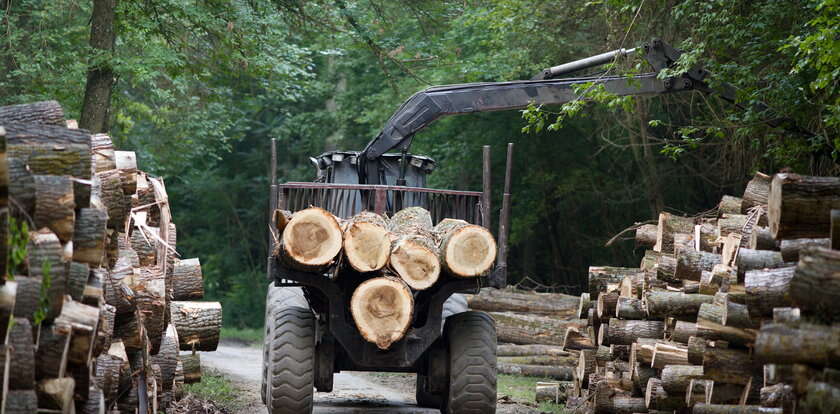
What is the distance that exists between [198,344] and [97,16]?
7247 mm

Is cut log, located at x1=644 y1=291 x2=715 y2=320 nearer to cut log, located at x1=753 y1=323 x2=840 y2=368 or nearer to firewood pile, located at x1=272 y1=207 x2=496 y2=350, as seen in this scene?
firewood pile, located at x1=272 y1=207 x2=496 y2=350

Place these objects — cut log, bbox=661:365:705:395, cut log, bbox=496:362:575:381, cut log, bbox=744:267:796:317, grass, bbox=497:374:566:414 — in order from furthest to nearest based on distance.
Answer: cut log, bbox=496:362:575:381
grass, bbox=497:374:566:414
cut log, bbox=661:365:705:395
cut log, bbox=744:267:796:317

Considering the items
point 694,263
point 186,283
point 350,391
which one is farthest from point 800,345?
point 350,391

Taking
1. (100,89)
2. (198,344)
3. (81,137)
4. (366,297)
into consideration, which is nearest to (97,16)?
(100,89)

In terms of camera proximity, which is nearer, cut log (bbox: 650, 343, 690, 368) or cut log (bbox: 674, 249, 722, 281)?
cut log (bbox: 650, 343, 690, 368)

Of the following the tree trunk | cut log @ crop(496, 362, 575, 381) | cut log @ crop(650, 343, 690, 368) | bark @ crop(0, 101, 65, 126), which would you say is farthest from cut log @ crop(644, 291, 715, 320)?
the tree trunk

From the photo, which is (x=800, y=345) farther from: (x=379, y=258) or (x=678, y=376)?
(x=379, y=258)

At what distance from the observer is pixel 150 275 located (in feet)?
30.3

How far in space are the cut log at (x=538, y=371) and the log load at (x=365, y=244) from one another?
8.53m

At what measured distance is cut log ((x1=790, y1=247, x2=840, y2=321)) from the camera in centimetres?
555

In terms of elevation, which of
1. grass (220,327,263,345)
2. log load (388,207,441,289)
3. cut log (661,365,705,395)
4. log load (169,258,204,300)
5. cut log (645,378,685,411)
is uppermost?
log load (388,207,441,289)

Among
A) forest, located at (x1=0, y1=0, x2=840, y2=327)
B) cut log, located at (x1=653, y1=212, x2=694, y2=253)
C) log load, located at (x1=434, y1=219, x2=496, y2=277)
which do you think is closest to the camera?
log load, located at (x1=434, y1=219, x2=496, y2=277)

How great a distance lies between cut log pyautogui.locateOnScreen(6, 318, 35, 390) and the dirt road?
21.0 feet

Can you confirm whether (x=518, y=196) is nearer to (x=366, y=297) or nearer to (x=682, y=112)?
(x=682, y=112)
